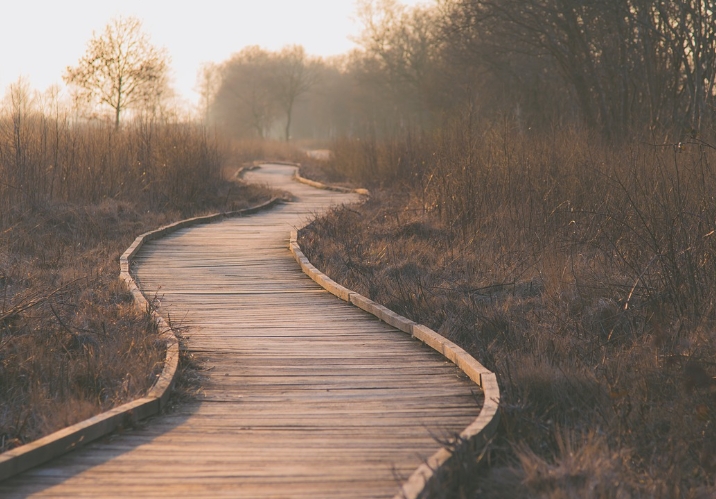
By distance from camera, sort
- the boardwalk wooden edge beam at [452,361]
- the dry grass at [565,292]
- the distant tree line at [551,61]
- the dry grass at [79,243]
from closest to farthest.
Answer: the boardwalk wooden edge beam at [452,361], the dry grass at [565,292], the dry grass at [79,243], the distant tree line at [551,61]

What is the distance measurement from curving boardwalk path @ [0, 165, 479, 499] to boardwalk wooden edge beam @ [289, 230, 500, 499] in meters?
0.08

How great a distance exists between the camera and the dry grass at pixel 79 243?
4883mm

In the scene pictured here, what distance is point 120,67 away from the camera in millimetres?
25906

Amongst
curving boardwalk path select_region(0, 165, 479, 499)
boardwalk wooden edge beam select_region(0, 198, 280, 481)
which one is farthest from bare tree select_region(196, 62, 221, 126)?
boardwalk wooden edge beam select_region(0, 198, 280, 481)

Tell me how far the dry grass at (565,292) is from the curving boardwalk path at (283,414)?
0.39m

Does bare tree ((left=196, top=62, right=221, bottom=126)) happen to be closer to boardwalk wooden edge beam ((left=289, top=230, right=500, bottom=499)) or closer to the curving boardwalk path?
boardwalk wooden edge beam ((left=289, top=230, right=500, bottom=499))

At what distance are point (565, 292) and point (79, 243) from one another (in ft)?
19.7

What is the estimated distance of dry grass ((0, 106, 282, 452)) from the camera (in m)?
4.88

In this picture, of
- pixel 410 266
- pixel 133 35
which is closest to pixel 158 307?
pixel 410 266

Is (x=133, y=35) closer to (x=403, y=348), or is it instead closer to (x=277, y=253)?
(x=277, y=253)

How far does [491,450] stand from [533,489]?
0.54 m

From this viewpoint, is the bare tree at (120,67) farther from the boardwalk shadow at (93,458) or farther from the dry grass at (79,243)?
the boardwalk shadow at (93,458)

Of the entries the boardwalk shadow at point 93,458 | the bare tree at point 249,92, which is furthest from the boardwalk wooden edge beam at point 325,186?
the bare tree at point 249,92

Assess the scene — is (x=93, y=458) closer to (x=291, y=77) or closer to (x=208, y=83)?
(x=291, y=77)
